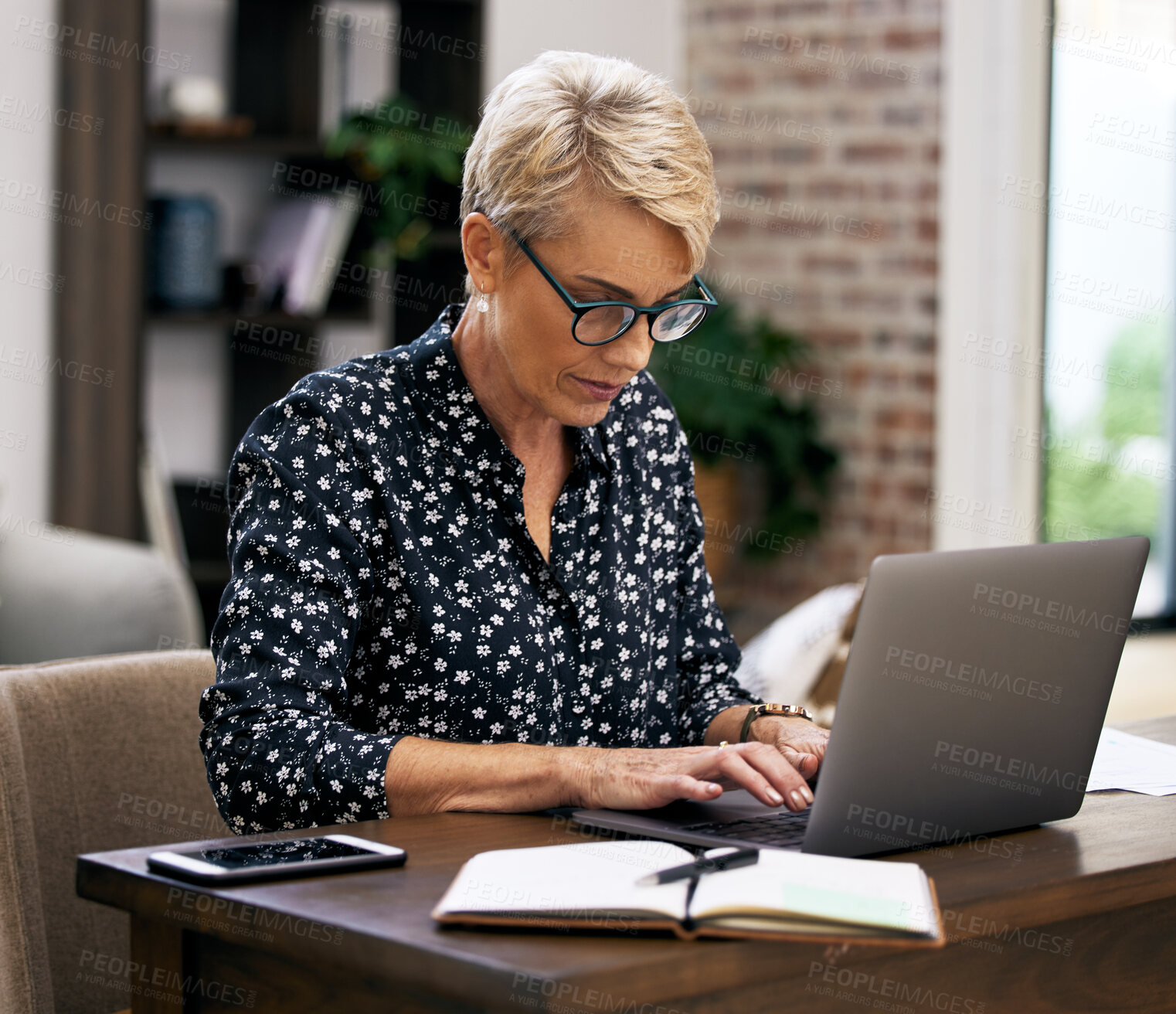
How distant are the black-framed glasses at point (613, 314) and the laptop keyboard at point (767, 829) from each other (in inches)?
19.1

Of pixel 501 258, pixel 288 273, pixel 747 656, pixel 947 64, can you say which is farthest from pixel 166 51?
pixel 501 258

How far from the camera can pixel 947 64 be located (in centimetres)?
416

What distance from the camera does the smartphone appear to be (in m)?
1.06

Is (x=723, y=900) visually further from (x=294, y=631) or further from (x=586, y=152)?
(x=586, y=152)

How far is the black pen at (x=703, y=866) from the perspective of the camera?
3.27ft

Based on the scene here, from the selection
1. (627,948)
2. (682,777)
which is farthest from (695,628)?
(627,948)

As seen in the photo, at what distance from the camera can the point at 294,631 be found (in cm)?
136

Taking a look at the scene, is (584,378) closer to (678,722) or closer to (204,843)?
(678,722)

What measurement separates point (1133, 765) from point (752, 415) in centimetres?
277

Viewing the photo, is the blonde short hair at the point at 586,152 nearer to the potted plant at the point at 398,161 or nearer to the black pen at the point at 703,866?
the black pen at the point at 703,866

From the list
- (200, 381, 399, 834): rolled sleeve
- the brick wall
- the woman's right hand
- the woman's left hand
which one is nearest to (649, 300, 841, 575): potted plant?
the brick wall

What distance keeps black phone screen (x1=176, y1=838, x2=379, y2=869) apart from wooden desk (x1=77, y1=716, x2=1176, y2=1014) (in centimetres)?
3

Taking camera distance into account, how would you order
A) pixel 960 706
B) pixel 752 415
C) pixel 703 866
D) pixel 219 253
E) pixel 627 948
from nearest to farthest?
1. pixel 627 948
2. pixel 703 866
3. pixel 960 706
4. pixel 219 253
5. pixel 752 415

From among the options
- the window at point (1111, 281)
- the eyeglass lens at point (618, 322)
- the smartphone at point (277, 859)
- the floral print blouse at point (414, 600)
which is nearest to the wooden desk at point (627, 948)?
the smartphone at point (277, 859)
